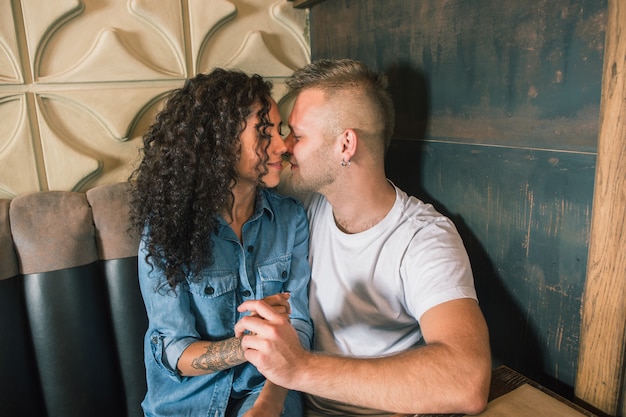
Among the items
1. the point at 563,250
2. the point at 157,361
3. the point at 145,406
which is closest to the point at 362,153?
the point at 563,250

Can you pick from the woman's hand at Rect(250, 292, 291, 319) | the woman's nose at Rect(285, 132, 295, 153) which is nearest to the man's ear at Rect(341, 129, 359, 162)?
the woman's nose at Rect(285, 132, 295, 153)

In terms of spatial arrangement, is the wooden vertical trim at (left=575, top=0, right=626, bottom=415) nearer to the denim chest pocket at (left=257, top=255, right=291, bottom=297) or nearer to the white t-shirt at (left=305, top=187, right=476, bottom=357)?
the white t-shirt at (left=305, top=187, right=476, bottom=357)

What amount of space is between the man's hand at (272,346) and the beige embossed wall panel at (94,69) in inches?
38.8

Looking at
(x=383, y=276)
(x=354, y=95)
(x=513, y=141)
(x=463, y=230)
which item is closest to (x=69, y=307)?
(x=383, y=276)

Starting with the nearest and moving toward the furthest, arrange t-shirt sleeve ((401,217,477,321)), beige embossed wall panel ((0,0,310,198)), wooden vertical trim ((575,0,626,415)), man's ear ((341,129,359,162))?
wooden vertical trim ((575,0,626,415))
t-shirt sleeve ((401,217,477,321))
man's ear ((341,129,359,162))
beige embossed wall panel ((0,0,310,198))

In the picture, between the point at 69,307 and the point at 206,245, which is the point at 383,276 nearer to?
the point at 206,245

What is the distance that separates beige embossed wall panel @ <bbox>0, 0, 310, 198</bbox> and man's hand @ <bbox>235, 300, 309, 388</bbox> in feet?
3.23

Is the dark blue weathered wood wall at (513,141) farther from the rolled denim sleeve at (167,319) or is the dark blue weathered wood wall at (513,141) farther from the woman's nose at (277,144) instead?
the rolled denim sleeve at (167,319)

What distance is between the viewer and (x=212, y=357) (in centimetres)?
114

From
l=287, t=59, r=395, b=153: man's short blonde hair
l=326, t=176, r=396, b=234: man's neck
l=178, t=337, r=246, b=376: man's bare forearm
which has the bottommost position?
l=178, t=337, r=246, b=376: man's bare forearm

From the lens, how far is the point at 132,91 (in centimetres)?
160

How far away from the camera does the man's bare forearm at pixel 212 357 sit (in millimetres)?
1129

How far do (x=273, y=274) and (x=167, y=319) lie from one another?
33 centimetres

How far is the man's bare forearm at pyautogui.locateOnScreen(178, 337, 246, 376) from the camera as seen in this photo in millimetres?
1129
